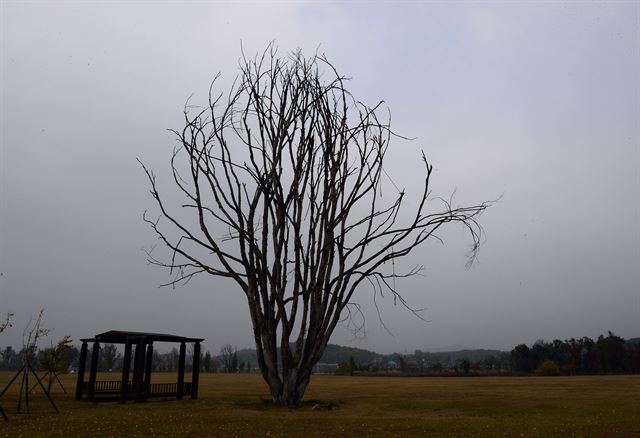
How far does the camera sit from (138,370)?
21359mm

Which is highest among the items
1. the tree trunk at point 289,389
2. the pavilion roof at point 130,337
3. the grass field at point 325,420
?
the pavilion roof at point 130,337

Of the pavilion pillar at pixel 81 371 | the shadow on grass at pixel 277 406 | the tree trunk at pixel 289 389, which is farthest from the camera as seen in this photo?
the pavilion pillar at pixel 81 371

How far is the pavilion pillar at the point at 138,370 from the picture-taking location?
827 inches

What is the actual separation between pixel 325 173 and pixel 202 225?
5.54 m

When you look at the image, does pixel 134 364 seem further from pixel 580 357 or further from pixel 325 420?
pixel 580 357

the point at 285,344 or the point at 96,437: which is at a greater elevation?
the point at 285,344

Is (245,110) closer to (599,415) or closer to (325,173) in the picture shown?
(325,173)

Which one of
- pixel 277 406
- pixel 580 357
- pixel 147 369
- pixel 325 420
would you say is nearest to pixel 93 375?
→ pixel 147 369

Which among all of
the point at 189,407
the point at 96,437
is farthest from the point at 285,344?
the point at 96,437

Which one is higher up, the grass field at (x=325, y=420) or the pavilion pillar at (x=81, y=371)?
the pavilion pillar at (x=81, y=371)

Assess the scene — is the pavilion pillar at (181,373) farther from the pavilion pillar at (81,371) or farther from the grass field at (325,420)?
the pavilion pillar at (81,371)

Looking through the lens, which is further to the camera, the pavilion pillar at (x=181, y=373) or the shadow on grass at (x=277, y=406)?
the pavilion pillar at (x=181, y=373)

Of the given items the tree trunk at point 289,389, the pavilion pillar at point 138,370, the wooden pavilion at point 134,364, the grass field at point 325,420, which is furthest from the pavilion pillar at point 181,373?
the tree trunk at point 289,389

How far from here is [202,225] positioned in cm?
2147
